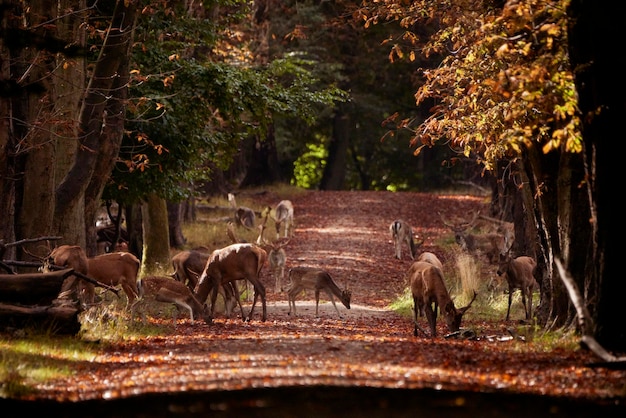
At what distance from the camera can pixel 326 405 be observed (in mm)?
11070

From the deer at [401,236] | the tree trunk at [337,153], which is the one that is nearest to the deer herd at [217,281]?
the deer at [401,236]

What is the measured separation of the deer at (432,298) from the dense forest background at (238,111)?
1543 millimetres

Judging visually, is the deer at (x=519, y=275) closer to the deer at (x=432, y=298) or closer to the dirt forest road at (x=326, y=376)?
the dirt forest road at (x=326, y=376)

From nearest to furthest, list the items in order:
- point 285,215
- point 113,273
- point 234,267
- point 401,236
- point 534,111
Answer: point 534,111 → point 113,273 → point 234,267 → point 401,236 → point 285,215

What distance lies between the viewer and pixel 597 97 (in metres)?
13.4

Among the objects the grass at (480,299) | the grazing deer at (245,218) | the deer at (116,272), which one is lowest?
the grass at (480,299)

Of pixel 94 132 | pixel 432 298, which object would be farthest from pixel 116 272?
pixel 432 298

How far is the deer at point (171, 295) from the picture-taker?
19.2m

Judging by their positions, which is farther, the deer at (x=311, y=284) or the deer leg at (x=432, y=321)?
the deer at (x=311, y=284)

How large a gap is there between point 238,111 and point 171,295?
7311mm

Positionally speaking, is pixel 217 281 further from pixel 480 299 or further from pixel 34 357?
pixel 34 357

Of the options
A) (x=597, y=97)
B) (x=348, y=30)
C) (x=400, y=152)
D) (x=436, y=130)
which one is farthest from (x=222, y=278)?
(x=400, y=152)

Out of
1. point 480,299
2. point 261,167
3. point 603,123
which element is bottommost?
point 480,299

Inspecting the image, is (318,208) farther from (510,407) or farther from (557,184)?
(510,407)
